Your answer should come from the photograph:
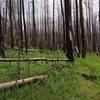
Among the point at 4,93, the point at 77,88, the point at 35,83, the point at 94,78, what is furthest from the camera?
the point at 94,78

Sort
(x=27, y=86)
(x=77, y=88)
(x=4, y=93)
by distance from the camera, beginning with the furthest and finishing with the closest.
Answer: (x=77, y=88) < (x=27, y=86) < (x=4, y=93)

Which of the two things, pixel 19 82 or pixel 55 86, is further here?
pixel 55 86

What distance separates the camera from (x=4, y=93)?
833 cm

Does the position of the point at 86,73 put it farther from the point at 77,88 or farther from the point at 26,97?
the point at 26,97

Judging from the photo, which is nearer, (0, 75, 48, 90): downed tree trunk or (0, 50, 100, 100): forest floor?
(0, 75, 48, 90): downed tree trunk

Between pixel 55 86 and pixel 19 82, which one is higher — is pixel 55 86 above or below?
below

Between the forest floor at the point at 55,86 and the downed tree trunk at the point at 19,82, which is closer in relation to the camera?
the downed tree trunk at the point at 19,82

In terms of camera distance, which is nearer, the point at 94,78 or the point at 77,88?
the point at 77,88

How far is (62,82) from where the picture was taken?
1153cm

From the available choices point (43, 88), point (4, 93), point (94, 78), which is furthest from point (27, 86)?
point (94, 78)

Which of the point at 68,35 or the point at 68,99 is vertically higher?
the point at 68,35

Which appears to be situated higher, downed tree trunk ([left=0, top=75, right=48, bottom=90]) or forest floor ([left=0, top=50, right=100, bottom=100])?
downed tree trunk ([left=0, top=75, right=48, bottom=90])

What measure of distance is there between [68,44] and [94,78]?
4.37m

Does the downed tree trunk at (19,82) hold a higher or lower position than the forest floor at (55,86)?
higher
